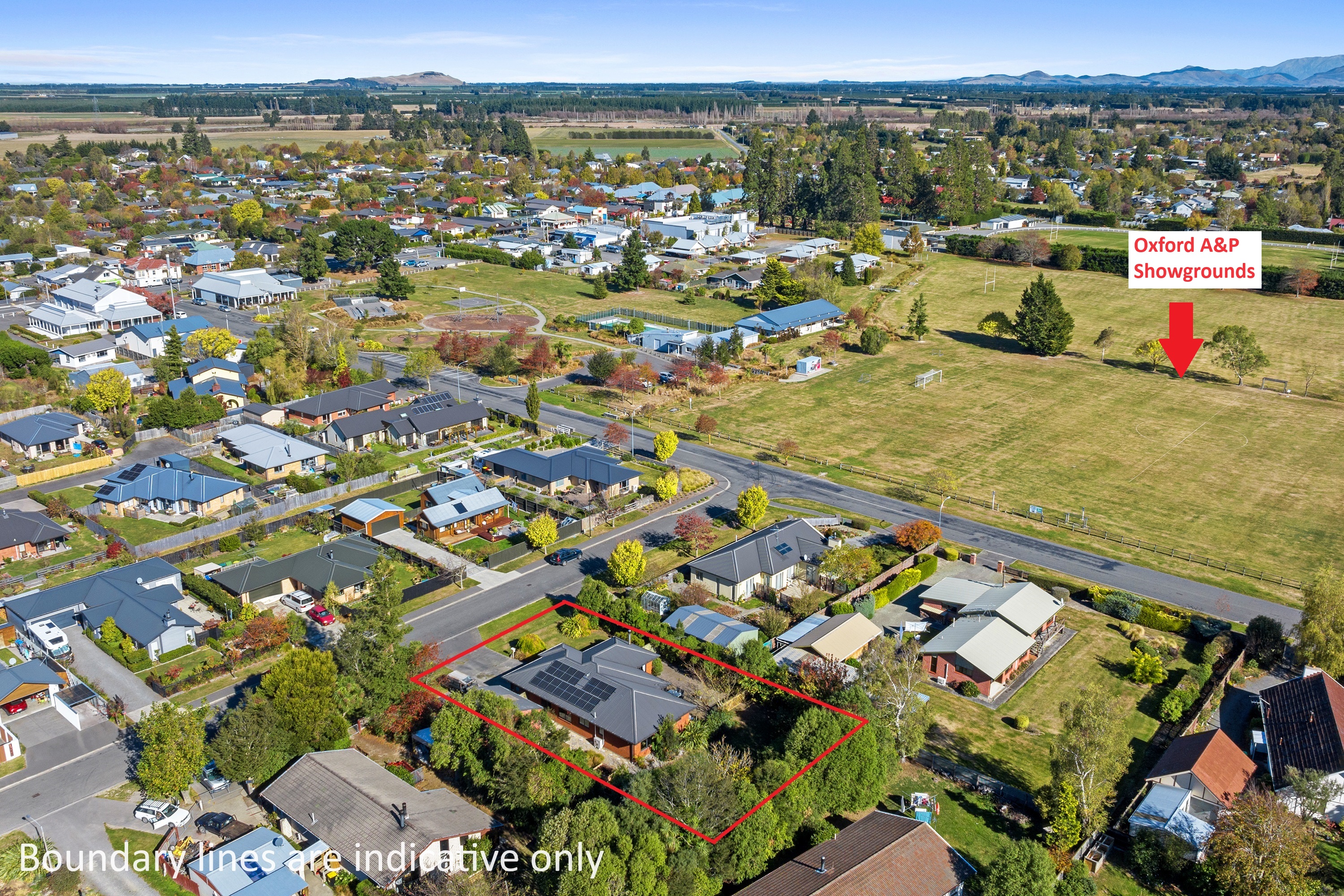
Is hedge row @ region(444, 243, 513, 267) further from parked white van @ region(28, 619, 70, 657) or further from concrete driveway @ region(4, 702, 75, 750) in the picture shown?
concrete driveway @ region(4, 702, 75, 750)

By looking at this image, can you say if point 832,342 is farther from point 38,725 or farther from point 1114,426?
point 38,725

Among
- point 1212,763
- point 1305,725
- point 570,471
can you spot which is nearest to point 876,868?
point 1212,763

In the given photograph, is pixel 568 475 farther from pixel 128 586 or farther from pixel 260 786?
pixel 260 786

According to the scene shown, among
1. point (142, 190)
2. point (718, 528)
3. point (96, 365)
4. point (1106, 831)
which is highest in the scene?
point (142, 190)

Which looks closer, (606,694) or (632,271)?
(606,694)

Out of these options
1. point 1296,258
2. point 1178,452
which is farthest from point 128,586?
point 1296,258
